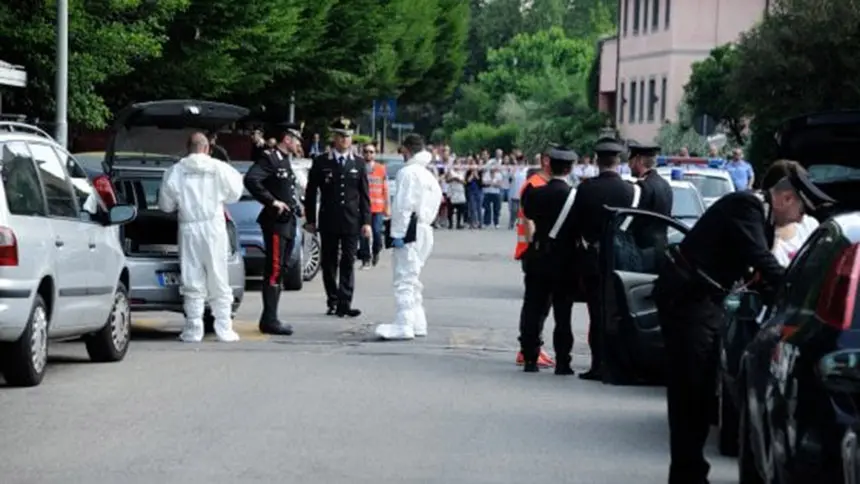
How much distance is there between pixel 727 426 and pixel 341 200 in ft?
31.9

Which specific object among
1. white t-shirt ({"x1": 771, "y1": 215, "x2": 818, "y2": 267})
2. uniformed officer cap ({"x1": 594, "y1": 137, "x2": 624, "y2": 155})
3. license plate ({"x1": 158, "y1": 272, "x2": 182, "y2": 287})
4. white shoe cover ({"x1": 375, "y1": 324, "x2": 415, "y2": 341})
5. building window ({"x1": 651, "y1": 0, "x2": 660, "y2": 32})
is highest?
building window ({"x1": 651, "y1": 0, "x2": 660, "y2": 32})

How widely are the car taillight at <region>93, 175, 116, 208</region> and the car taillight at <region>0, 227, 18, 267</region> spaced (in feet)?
17.0

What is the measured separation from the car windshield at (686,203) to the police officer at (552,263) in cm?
662

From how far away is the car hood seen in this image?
2117 cm

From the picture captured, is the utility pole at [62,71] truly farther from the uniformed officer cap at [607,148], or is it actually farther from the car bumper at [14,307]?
the car bumper at [14,307]

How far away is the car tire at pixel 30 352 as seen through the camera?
14.6m

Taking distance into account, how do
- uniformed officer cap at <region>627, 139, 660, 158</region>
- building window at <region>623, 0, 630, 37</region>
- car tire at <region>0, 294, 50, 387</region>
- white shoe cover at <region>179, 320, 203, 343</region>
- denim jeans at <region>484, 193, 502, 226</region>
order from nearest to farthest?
1. car tire at <region>0, 294, 50, 387</region>
2. uniformed officer cap at <region>627, 139, 660, 158</region>
3. white shoe cover at <region>179, 320, 203, 343</region>
4. denim jeans at <region>484, 193, 502, 226</region>
5. building window at <region>623, 0, 630, 37</region>

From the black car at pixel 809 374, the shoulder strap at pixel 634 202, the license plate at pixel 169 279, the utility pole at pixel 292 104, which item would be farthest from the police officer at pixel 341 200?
the utility pole at pixel 292 104

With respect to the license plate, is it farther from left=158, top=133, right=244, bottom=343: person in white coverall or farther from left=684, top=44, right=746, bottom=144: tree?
left=684, top=44, right=746, bottom=144: tree

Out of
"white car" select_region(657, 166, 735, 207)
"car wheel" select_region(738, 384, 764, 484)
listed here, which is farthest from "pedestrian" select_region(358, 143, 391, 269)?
"car wheel" select_region(738, 384, 764, 484)

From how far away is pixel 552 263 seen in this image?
Answer: 1683 centimetres

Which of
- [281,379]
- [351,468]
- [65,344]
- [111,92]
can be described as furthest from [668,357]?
[111,92]

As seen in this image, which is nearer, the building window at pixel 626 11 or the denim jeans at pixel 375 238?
the denim jeans at pixel 375 238

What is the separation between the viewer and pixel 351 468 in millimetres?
11562
